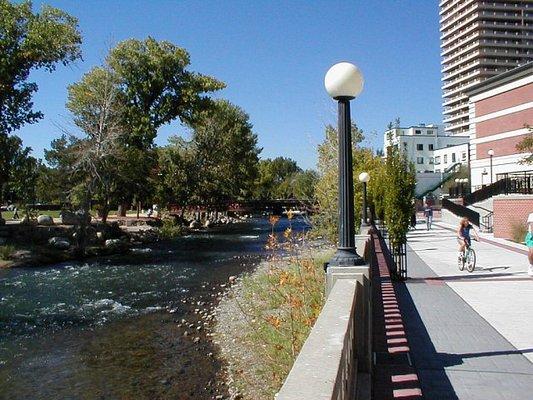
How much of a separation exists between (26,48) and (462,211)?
92.6 ft

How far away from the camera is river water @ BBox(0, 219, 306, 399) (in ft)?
32.9

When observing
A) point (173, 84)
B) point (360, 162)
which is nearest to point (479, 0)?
point (173, 84)

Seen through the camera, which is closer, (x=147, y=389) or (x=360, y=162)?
(x=147, y=389)

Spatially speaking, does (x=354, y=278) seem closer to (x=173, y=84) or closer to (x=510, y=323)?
(x=510, y=323)

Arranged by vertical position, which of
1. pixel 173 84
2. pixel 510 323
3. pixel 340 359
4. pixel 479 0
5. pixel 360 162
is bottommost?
pixel 510 323

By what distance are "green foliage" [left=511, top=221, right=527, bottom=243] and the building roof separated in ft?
52.8

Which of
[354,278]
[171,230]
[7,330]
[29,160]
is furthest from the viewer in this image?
[171,230]

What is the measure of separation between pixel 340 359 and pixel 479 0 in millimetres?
120234

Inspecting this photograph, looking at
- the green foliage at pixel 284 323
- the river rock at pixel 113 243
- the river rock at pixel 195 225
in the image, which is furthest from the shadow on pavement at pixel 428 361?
the river rock at pixel 195 225

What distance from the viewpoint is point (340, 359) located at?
3314 mm

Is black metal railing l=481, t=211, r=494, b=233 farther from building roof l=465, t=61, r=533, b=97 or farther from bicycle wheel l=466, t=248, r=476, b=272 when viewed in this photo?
bicycle wheel l=466, t=248, r=476, b=272

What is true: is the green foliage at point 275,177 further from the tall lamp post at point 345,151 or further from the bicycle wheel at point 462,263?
the tall lamp post at point 345,151

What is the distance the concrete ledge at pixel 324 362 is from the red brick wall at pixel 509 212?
928 inches

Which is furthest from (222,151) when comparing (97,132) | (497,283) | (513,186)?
(497,283)
